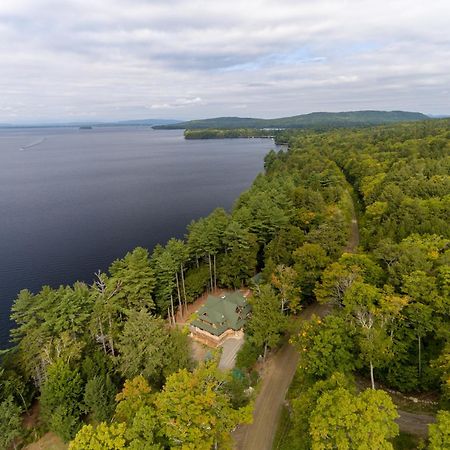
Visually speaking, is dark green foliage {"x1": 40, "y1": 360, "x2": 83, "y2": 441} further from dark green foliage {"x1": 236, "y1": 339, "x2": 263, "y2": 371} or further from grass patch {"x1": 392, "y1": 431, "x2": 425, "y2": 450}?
grass patch {"x1": 392, "y1": 431, "x2": 425, "y2": 450}

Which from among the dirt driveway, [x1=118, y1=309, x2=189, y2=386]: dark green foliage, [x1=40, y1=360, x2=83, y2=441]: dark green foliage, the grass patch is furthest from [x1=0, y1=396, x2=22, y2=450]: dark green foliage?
the grass patch

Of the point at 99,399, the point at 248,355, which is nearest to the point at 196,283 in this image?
the point at 248,355

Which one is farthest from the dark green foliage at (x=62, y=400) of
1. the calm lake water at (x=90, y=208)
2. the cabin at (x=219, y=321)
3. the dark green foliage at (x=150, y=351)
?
the calm lake water at (x=90, y=208)

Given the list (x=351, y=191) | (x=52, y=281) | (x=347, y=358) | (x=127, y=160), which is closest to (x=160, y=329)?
(x=347, y=358)

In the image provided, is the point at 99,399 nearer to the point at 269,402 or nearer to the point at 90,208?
the point at 269,402

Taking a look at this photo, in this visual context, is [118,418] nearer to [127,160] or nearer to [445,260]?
[445,260]

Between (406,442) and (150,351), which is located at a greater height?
(150,351)
